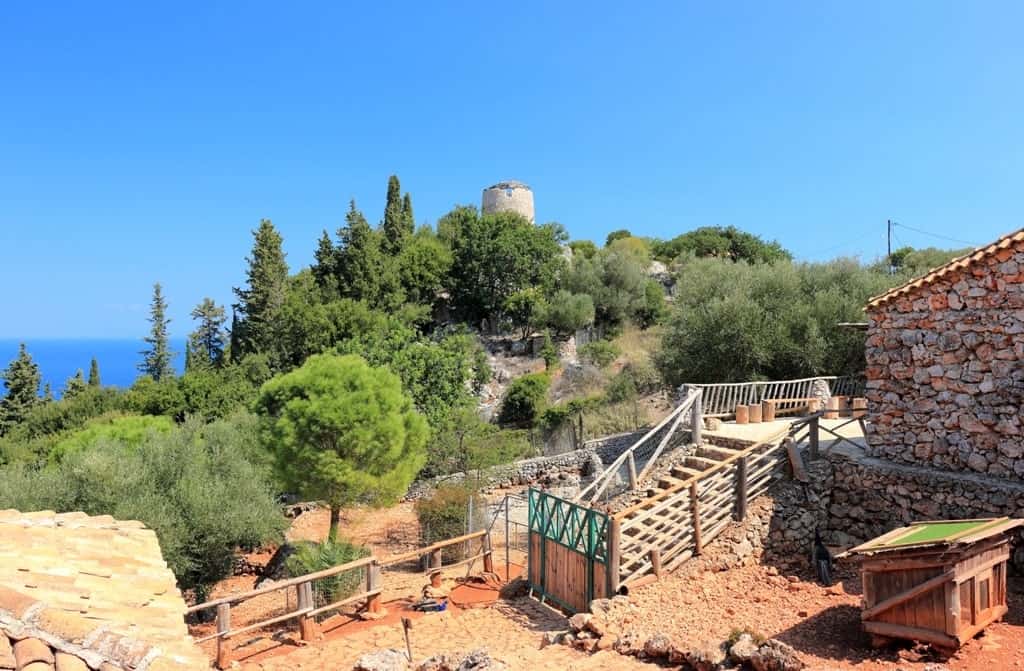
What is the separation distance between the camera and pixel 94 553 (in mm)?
5504

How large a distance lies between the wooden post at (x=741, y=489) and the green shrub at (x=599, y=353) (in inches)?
820

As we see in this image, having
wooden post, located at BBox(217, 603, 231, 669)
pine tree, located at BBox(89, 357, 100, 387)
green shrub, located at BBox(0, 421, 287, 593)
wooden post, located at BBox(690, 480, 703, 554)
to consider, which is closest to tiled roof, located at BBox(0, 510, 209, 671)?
wooden post, located at BBox(217, 603, 231, 669)

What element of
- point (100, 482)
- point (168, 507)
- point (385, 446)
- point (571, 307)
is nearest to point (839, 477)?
point (385, 446)

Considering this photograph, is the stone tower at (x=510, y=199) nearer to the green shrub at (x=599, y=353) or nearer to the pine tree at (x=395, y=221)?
the pine tree at (x=395, y=221)

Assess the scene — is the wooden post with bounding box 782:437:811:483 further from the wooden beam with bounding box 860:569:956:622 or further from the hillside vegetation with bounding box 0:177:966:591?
the hillside vegetation with bounding box 0:177:966:591

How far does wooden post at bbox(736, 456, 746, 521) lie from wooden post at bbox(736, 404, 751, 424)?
402 centimetres

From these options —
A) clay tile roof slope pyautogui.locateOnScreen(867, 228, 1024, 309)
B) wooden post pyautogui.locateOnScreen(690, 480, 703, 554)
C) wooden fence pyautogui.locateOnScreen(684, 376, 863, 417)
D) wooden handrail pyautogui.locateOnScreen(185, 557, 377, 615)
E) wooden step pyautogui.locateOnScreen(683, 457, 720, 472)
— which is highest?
clay tile roof slope pyautogui.locateOnScreen(867, 228, 1024, 309)

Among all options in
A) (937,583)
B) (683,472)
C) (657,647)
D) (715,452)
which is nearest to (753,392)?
(715,452)

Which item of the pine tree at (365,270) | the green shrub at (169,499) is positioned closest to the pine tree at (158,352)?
the pine tree at (365,270)

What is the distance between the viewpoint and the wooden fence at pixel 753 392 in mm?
15695

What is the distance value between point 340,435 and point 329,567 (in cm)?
237

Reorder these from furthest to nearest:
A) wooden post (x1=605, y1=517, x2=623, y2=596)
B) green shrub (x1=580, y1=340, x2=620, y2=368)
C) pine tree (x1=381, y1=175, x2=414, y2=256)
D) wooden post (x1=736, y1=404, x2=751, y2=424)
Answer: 1. pine tree (x1=381, y1=175, x2=414, y2=256)
2. green shrub (x1=580, y1=340, x2=620, y2=368)
3. wooden post (x1=736, y1=404, x2=751, y2=424)
4. wooden post (x1=605, y1=517, x2=623, y2=596)

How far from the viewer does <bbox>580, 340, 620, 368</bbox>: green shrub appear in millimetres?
32244

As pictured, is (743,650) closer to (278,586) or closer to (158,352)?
(278,586)
